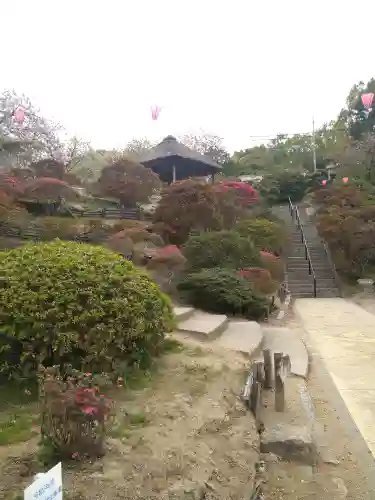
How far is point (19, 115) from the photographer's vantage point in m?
25.3

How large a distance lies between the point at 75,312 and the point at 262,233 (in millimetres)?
12126

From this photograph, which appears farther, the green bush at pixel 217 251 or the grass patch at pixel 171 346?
the green bush at pixel 217 251

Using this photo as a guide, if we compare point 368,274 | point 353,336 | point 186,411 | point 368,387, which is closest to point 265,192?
point 368,274

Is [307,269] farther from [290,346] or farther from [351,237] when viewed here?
[290,346]

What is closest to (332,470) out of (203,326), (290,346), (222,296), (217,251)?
(203,326)

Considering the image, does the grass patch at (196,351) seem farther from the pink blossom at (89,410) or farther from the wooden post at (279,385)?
the pink blossom at (89,410)

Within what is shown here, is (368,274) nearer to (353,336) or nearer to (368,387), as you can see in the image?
(353,336)

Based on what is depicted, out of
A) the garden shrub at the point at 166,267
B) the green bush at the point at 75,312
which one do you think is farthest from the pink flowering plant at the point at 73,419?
the garden shrub at the point at 166,267

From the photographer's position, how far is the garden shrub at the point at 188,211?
45.5 ft

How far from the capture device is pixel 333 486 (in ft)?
11.5

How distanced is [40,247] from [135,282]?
1.17 m

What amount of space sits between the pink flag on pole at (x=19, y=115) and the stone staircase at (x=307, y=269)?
16.2 metres

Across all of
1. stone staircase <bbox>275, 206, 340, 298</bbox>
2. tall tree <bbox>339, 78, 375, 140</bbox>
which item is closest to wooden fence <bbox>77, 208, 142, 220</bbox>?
stone staircase <bbox>275, 206, 340, 298</bbox>

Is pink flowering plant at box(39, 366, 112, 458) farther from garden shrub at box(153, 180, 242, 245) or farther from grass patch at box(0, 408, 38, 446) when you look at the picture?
garden shrub at box(153, 180, 242, 245)
